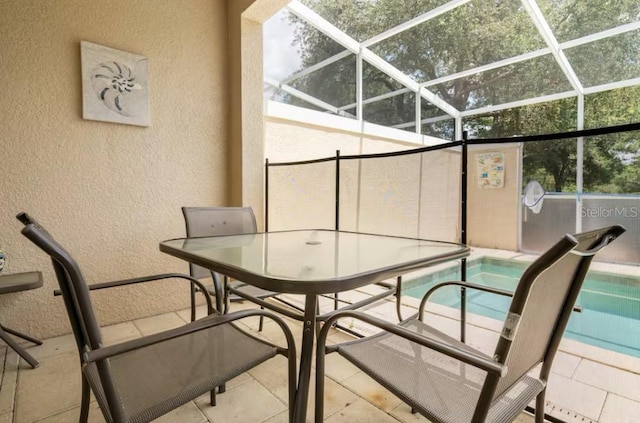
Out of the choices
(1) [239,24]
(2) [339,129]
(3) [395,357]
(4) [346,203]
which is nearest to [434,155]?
(4) [346,203]

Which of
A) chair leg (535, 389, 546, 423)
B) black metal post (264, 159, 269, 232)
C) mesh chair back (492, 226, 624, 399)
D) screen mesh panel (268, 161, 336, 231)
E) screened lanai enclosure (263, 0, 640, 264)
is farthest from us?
black metal post (264, 159, 269, 232)

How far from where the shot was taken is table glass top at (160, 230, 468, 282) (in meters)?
1.10

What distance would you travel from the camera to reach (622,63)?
7.36 metres

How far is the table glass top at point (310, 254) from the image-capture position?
110 centimetres

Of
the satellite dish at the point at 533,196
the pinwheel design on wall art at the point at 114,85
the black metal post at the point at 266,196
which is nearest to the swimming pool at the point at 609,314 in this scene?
the satellite dish at the point at 533,196

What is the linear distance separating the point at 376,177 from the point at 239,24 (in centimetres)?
201

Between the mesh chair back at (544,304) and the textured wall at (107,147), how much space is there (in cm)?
284

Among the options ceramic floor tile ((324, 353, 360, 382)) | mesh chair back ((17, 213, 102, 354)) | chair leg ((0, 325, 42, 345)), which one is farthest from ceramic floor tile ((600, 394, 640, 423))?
chair leg ((0, 325, 42, 345))

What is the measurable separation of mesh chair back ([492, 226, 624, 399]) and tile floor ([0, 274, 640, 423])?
0.92m

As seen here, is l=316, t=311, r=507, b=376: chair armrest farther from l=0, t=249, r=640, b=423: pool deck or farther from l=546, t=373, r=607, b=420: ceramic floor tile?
l=546, t=373, r=607, b=420: ceramic floor tile

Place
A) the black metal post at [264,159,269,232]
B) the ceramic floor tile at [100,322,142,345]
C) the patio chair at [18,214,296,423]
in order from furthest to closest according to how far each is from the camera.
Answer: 1. the black metal post at [264,159,269,232]
2. the ceramic floor tile at [100,322,142,345]
3. the patio chair at [18,214,296,423]

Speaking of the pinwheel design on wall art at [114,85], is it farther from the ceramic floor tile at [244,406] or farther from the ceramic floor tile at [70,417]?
the ceramic floor tile at [244,406]

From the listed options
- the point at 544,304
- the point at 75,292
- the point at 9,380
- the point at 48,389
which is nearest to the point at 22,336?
the point at 9,380

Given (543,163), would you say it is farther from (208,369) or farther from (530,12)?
(530,12)
